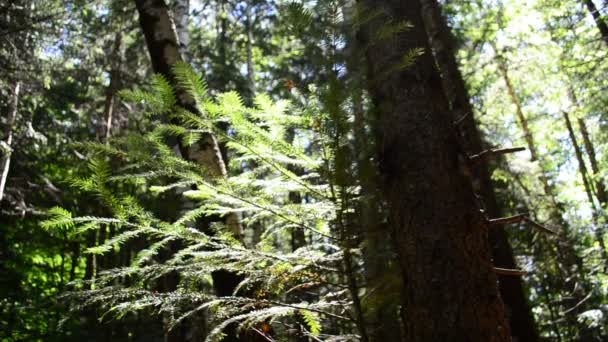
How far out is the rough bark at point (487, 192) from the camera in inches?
209

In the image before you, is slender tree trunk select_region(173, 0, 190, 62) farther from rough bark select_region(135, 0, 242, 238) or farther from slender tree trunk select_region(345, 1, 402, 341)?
slender tree trunk select_region(345, 1, 402, 341)

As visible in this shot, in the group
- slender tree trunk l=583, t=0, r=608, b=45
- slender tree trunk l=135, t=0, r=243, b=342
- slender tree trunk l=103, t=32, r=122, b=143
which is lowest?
slender tree trunk l=135, t=0, r=243, b=342

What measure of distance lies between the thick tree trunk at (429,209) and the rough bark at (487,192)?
6.75 feet

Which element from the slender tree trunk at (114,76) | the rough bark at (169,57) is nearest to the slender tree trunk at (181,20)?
the rough bark at (169,57)

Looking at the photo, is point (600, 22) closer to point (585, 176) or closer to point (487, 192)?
point (487, 192)

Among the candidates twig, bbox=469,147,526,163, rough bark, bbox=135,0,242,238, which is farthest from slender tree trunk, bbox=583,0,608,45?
twig, bbox=469,147,526,163

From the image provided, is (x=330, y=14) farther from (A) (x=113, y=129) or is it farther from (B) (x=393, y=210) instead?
(A) (x=113, y=129)

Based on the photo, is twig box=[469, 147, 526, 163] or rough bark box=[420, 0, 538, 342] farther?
rough bark box=[420, 0, 538, 342]

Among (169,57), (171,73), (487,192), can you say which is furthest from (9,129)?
(487,192)

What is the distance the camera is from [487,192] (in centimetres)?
603

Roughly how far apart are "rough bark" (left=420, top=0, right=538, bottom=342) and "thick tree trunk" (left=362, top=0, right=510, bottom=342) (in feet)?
6.75

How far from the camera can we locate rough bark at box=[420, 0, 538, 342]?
17.4ft

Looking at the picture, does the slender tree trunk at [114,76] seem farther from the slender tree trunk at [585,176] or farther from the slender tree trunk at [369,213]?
the slender tree trunk at [585,176]

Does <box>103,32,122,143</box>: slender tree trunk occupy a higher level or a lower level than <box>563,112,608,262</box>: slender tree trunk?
higher
